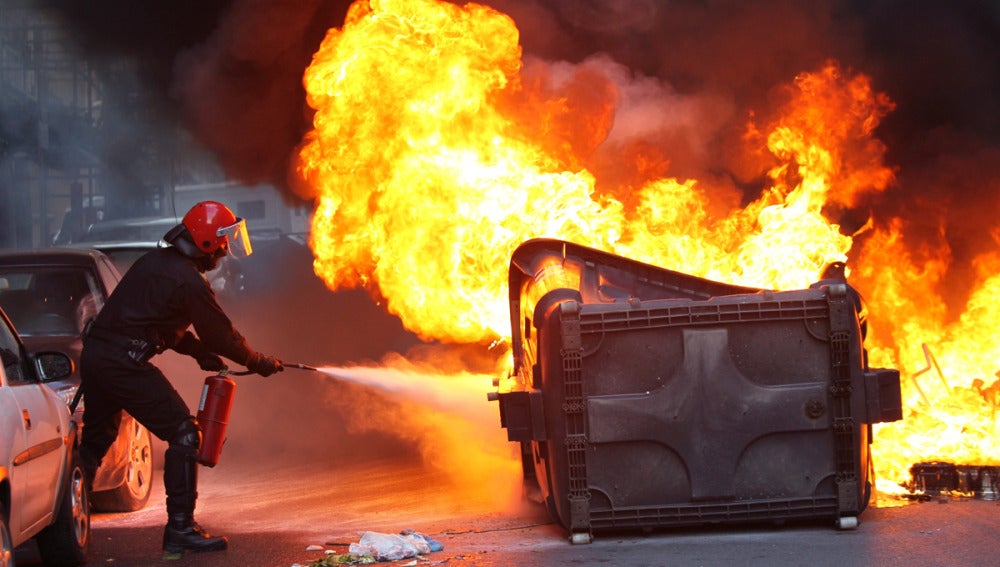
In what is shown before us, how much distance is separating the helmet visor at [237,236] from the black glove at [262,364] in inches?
23.9

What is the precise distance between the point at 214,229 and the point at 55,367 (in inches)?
51.1

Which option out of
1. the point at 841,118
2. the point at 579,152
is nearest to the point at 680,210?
the point at 579,152

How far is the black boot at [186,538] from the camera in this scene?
21.1ft

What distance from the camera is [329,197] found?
9.54m

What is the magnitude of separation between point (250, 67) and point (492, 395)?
573 centimetres

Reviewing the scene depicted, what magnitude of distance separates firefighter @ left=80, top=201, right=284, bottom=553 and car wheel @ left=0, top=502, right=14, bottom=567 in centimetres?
147

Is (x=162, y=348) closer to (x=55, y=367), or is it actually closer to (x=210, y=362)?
(x=210, y=362)

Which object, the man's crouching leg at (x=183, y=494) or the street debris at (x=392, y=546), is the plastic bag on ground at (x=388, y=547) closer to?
the street debris at (x=392, y=546)

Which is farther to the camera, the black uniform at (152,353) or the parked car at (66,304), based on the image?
the parked car at (66,304)

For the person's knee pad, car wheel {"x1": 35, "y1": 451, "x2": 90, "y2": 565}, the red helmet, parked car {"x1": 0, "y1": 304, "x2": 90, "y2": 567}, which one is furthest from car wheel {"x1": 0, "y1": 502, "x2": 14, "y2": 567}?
the red helmet

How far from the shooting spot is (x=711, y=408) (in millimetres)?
6184

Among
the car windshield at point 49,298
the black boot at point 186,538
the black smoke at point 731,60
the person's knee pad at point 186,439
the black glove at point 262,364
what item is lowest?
the black boot at point 186,538

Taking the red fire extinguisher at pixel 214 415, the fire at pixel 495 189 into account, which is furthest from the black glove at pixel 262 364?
the fire at pixel 495 189

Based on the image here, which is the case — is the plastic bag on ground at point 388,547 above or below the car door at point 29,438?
below
